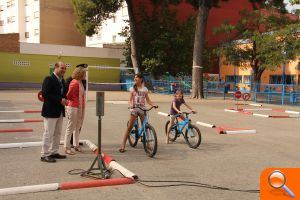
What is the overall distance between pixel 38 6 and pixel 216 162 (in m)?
49.9

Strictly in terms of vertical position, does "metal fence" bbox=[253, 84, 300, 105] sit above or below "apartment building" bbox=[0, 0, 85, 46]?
below

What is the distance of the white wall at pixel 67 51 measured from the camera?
1578 inches

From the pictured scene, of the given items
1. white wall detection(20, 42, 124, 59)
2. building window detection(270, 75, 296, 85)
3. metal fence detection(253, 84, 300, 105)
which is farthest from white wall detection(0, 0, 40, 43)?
metal fence detection(253, 84, 300, 105)

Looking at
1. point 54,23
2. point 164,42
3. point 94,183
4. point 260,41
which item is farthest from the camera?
point 54,23

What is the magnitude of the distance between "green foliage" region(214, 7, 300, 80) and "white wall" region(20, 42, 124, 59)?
56.0 feet

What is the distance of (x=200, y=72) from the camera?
2891 centimetres

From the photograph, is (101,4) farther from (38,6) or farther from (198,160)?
(198,160)

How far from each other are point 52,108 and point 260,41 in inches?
829

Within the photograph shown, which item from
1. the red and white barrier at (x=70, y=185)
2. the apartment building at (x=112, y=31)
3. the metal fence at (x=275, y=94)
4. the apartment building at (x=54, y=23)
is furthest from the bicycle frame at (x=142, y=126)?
the apartment building at (x=54, y=23)

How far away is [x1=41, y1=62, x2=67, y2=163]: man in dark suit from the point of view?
7.48 meters

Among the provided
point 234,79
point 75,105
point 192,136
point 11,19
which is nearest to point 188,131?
point 192,136

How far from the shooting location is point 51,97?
746cm

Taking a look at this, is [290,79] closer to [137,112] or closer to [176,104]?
[176,104]

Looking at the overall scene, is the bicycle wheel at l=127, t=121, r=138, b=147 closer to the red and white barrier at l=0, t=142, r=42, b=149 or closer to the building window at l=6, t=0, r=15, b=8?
the red and white barrier at l=0, t=142, r=42, b=149
